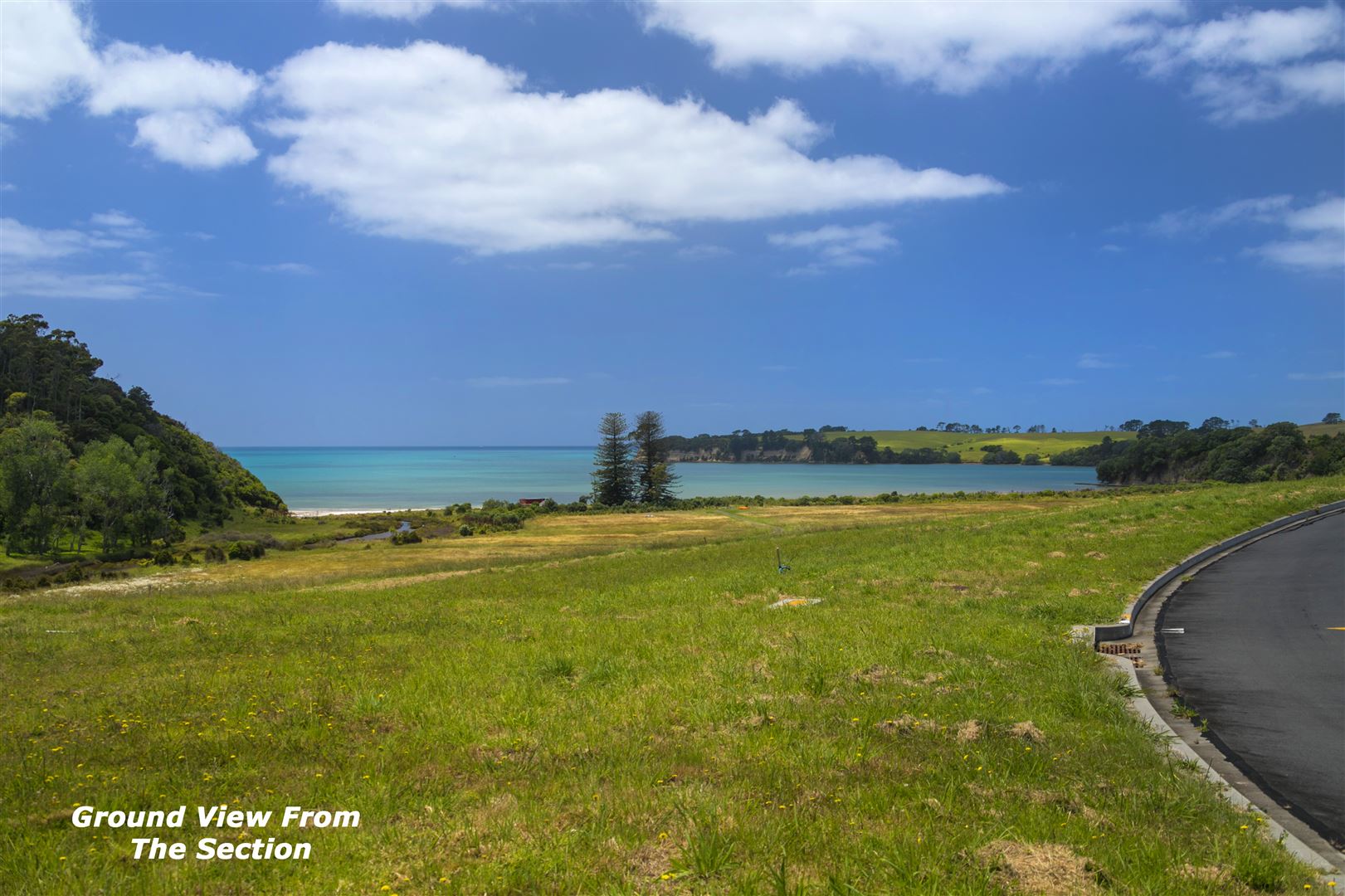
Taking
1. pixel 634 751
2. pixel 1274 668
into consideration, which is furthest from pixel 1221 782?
pixel 1274 668

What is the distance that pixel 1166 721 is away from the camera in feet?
31.5

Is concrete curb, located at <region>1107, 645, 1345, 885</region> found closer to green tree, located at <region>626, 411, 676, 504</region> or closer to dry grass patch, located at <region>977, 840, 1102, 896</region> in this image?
dry grass patch, located at <region>977, 840, 1102, 896</region>

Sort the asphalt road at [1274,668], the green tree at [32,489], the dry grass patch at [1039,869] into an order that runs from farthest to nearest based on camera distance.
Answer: the green tree at [32,489] < the asphalt road at [1274,668] < the dry grass patch at [1039,869]

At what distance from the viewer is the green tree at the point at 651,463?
382ft

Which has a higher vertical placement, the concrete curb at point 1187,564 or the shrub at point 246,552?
the concrete curb at point 1187,564

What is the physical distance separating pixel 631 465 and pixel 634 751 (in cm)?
11204

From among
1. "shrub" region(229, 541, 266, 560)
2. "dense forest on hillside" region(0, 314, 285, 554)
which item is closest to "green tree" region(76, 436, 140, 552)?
"dense forest on hillside" region(0, 314, 285, 554)

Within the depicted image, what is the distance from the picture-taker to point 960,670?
10.9 meters

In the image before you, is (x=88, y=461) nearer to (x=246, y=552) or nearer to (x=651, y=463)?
(x=246, y=552)

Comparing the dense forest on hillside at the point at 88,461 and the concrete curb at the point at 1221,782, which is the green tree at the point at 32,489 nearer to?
the dense forest on hillside at the point at 88,461

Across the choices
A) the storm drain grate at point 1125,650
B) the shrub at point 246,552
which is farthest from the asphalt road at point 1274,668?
the shrub at point 246,552

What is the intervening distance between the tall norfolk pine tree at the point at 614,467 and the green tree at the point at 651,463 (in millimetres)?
1551

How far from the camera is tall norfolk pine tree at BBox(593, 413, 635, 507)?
4646 inches

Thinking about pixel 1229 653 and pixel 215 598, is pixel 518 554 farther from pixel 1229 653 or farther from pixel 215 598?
pixel 1229 653
